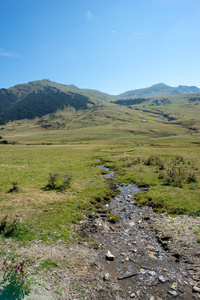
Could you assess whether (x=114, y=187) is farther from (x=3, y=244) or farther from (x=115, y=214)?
(x=3, y=244)

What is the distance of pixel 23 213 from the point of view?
17.1 m

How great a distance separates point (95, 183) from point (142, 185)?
845 cm

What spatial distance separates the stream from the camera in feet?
31.7

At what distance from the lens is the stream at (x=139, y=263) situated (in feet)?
31.7

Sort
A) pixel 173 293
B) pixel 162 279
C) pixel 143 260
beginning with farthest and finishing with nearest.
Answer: pixel 143 260
pixel 162 279
pixel 173 293

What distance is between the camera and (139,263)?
11.8m

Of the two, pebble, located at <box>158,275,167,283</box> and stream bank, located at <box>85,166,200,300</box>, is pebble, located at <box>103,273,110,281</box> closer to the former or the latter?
stream bank, located at <box>85,166,200,300</box>

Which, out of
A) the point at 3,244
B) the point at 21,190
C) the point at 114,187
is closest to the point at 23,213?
the point at 3,244

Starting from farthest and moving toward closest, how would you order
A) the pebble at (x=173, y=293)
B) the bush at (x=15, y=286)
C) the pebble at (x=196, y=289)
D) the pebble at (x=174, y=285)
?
the pebble at (x=174, y=285)
the pebble at (x=196, y=289)
the pebble at (x=173, y=293)
the bush at (x=15, y=286)

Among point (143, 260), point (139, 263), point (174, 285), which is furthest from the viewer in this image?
point (143, 260)

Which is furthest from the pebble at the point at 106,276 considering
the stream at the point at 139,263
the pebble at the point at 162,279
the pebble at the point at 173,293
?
the pebble at the point at 173,293

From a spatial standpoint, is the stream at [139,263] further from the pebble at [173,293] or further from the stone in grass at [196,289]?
the stone in grass at [196,289]

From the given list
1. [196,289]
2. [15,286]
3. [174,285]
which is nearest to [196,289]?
[196,289]

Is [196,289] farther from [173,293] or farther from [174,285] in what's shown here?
[173,293]
